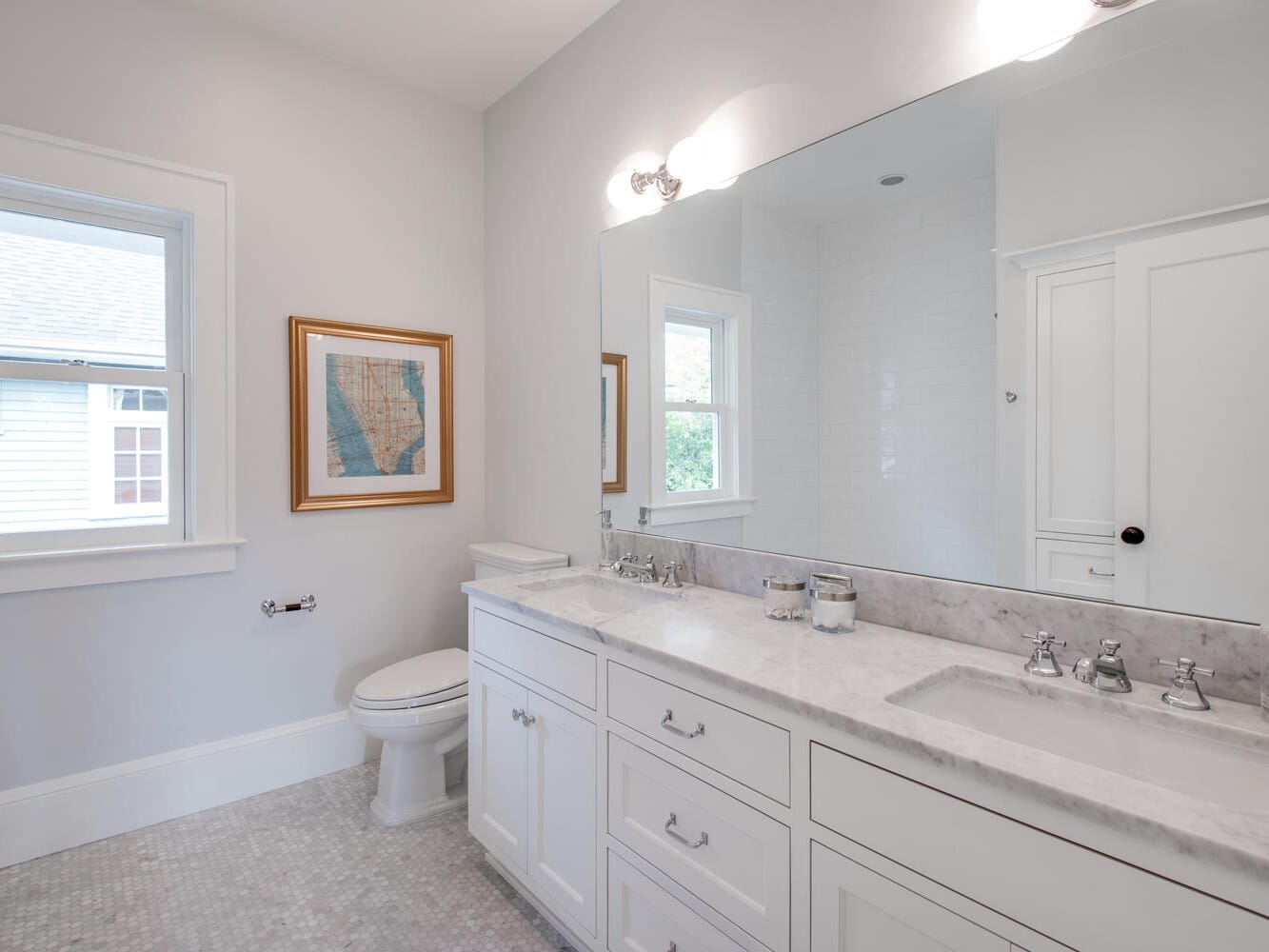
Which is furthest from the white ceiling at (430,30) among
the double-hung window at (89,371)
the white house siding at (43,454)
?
the white house siding at (43,454)

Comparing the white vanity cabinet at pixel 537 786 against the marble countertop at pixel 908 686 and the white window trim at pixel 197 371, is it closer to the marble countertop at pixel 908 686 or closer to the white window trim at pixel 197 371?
the marble countertop at pixel 908 686

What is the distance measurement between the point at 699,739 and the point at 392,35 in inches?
101

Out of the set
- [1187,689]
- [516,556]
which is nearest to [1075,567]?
[1187,689]

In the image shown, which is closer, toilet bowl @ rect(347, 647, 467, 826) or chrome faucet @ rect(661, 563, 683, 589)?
chrome faucet @ rect(661, 563, 683, 589)

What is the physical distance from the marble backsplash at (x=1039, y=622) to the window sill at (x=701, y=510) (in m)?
0.11

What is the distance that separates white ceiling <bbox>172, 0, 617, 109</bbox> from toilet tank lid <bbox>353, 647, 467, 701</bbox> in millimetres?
2264

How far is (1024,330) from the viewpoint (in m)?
1.26

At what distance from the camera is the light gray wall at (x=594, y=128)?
150 cm

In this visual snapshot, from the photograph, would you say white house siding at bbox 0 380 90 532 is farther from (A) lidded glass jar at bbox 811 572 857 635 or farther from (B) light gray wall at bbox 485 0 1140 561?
(A) lidded glass jar at bbox 811 572 857 635

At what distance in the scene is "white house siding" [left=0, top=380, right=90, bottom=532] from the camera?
2.03 m

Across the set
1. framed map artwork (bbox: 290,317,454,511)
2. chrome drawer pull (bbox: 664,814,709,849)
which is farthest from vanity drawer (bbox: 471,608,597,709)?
framed map artwork (bbox: 290,317,454,511)

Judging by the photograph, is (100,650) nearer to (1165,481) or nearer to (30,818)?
(30,818)

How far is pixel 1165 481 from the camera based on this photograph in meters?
1.09

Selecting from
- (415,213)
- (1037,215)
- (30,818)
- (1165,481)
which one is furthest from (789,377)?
(30,818)
